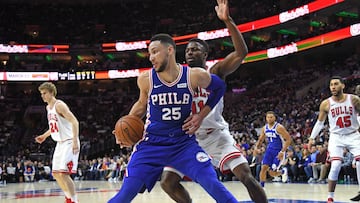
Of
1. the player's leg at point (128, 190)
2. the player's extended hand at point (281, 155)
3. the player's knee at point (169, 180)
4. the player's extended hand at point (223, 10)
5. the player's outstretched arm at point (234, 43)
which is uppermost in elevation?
the player's extended hand at point (223, 10)

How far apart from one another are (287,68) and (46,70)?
16.2 meters

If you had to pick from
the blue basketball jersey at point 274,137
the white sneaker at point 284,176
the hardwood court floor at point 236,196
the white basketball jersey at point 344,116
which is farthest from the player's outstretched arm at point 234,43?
the white sneaker at point 284,176

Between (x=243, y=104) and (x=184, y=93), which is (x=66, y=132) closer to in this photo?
(x=184, y=93)

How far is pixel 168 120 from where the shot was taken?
12.9 feet

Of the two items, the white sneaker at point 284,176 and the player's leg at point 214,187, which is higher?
the player's leg at point 214,187

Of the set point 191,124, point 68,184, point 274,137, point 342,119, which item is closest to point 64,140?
point 68,184

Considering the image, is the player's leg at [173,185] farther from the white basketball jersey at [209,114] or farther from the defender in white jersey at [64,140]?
the defender in white jersey at [64,140]

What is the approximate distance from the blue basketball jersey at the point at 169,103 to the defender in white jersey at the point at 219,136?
0.60 meters

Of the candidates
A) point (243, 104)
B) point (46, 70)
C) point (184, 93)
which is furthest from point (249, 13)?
point (184, 93)

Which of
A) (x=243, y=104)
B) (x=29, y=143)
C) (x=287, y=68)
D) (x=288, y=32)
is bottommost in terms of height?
(x=29, y=143)

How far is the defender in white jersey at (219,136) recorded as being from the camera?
4.48 m

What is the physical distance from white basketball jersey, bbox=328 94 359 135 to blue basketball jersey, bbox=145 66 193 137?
4.08 metres

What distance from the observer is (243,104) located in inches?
1080

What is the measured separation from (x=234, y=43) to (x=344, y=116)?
139 inches
